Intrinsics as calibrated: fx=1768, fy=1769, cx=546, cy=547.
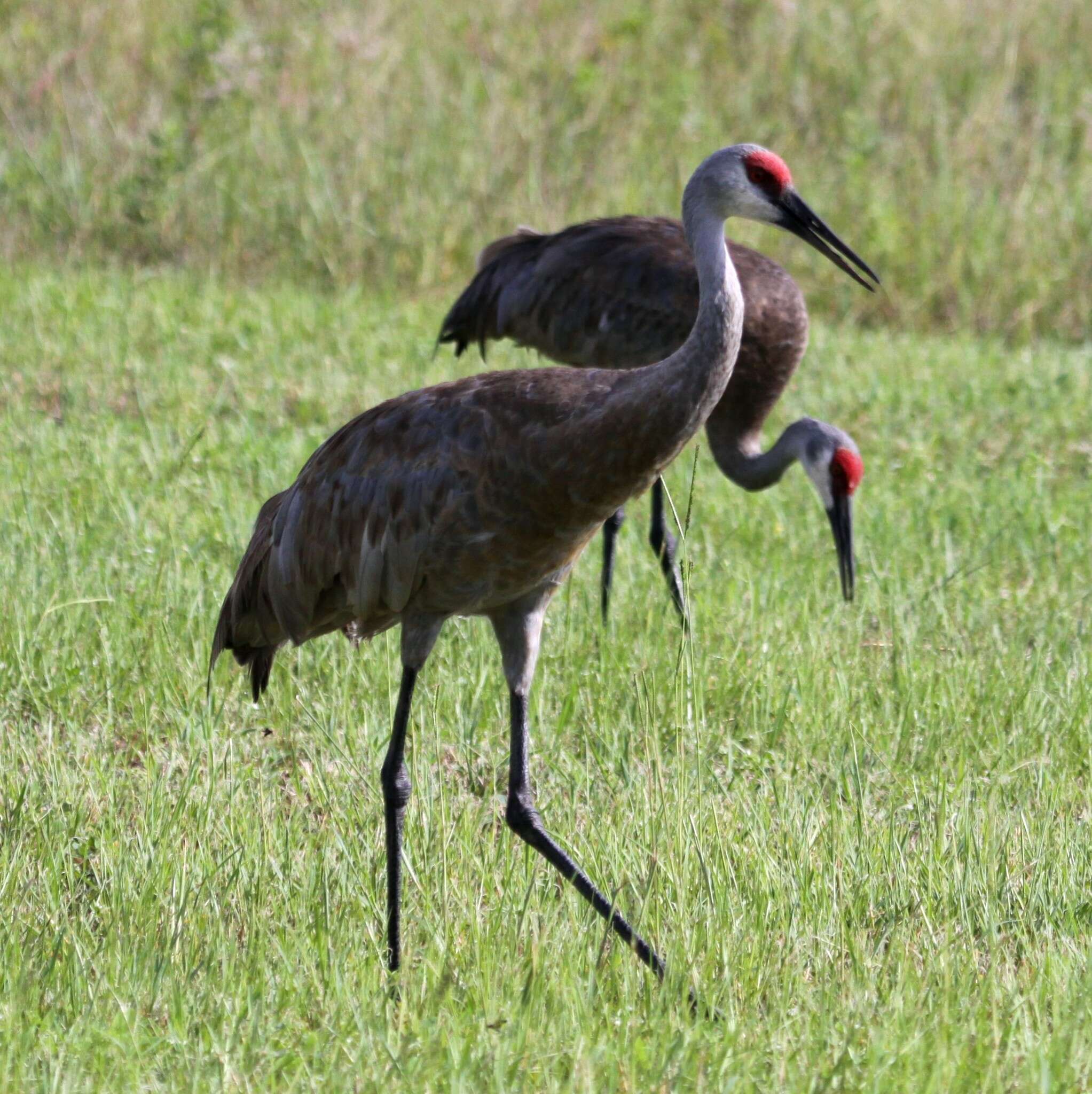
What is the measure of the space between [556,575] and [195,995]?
122 centimetres

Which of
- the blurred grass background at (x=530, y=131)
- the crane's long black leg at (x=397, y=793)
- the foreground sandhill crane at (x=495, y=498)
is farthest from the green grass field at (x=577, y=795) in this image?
the blurred grass background at (x=530, y=131)

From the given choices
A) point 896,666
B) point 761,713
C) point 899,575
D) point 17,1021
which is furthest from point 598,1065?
point 899,575

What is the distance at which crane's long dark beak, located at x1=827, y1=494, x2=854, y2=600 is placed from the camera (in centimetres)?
523

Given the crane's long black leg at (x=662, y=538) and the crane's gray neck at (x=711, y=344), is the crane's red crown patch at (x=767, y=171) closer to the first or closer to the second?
the crane's gray neck at (x=711, y=344)

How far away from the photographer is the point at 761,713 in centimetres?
448

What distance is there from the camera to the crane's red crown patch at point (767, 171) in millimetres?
3721

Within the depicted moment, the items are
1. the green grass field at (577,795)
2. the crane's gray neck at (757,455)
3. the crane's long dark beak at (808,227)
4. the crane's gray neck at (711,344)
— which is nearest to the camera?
the green grass field at (577,795)

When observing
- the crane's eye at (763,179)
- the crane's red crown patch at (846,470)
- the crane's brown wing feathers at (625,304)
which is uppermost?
the crane's eye at (763,179)

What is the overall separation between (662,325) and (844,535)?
1006 millimetres

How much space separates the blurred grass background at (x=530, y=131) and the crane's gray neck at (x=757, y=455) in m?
3.52

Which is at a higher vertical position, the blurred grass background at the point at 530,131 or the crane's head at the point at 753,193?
the crane's head at the point at 753,193

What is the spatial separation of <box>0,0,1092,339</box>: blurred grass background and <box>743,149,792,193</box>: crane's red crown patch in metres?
5.39

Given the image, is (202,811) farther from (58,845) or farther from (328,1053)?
(328,1053)

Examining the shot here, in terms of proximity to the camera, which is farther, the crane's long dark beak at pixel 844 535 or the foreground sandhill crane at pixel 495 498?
the crane's long dark beak at pixel 844 535
